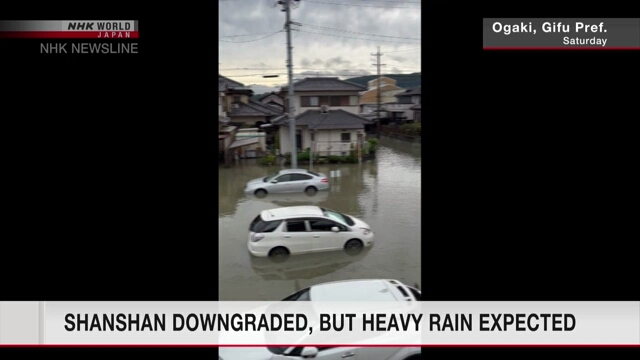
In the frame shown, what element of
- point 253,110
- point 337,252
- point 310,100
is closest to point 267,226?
point 337,252

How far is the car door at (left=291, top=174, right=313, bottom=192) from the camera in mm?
6535

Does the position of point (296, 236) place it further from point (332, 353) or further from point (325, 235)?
point (332, 353)

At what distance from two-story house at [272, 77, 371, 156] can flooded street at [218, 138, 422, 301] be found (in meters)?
0.72

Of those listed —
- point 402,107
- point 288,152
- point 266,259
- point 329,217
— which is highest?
point 402,107

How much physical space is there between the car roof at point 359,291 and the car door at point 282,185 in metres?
4.29

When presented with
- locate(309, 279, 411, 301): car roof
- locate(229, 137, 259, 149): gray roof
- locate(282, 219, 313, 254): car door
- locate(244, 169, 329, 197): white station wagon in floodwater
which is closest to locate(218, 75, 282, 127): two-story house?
locate(229, 137, 259, 149): gray roof

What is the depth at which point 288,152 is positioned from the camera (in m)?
8.61

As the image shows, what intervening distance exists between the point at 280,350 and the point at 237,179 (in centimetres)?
566

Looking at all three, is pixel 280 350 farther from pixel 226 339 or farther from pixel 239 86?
pixel 239 86

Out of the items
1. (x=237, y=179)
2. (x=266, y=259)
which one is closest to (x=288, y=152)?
(x=237, y=179)

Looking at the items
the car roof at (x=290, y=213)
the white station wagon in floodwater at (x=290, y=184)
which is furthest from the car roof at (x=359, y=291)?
the white station wagon in floodwater at (x=290, y=184)

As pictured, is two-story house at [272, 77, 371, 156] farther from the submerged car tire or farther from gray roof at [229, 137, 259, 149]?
the submerged car tire

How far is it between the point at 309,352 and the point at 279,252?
2.10 meters

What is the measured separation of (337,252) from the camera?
396 centimetres
